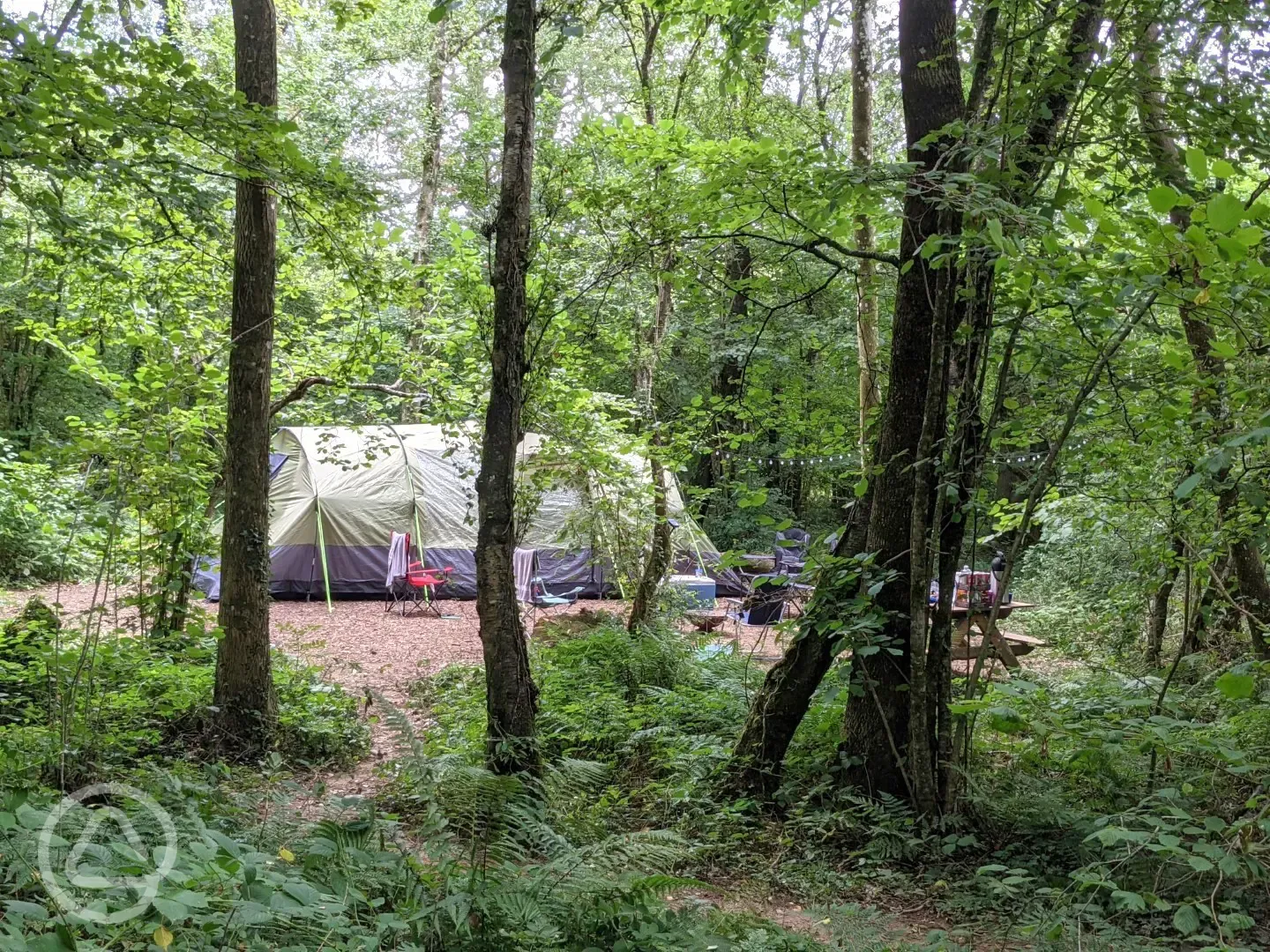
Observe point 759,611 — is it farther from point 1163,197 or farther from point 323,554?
point 1163,197

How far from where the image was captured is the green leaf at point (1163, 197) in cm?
216

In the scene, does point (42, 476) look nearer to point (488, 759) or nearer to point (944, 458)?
point (488, 759)

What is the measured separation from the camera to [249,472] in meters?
6.15

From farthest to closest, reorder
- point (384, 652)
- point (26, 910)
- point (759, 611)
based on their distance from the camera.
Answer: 1. point (759, 611)
2. point (384, 652)
3. point (26, 910)

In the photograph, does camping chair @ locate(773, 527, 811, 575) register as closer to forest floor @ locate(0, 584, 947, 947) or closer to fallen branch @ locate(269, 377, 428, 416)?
forest floor @ locate(0, 584, 947, 947)

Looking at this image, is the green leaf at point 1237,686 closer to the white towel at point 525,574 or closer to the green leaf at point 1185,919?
the green leaf at point 1185,919

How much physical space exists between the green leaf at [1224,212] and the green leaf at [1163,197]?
79 millimetres

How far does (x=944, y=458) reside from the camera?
4203 millimetres

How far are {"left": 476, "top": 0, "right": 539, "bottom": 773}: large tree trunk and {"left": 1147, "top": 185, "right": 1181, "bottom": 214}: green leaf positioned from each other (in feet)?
10.2

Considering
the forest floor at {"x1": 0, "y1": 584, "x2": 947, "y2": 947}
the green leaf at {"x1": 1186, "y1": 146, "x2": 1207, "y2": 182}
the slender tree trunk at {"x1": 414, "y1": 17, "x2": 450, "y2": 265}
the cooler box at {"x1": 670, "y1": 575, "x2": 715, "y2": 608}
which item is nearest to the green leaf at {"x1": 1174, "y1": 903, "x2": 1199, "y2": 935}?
the forest floor at {"x1": 0, "y1": 584, "x2": 947, "y2": 947}

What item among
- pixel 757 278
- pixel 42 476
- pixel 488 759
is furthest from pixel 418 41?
pixel 488 759

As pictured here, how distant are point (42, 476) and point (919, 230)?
23.9 ft

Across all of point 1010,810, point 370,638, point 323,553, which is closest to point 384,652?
point 370,638

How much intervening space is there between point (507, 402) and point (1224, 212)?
332cm
